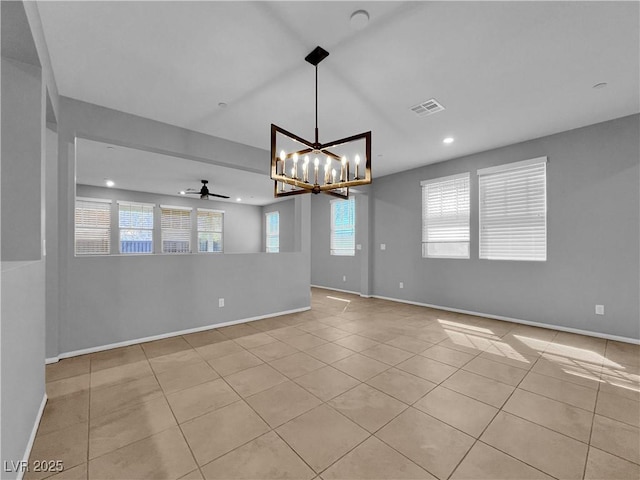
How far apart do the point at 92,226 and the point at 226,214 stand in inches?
149

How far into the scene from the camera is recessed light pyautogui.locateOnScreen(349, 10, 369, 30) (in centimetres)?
189

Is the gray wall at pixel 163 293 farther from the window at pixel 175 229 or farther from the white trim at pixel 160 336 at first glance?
the window at pixel 175 229

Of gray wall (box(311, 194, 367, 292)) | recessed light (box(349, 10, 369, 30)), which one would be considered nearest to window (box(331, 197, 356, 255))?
gray wall (box(311, 194, 367, 292))

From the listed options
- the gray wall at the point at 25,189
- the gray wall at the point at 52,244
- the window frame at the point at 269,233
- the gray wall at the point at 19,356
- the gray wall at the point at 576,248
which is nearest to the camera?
the gray wall at the point at 19,356

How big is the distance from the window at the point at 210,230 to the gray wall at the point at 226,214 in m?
0.17

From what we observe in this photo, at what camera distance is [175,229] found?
28.9 feet

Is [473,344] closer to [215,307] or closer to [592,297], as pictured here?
[592,297]

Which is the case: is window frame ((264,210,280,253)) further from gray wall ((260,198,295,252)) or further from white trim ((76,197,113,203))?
white trim ((76,197,113,203))

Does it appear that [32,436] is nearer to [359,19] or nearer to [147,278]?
[147,278]

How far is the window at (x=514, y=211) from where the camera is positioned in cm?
417

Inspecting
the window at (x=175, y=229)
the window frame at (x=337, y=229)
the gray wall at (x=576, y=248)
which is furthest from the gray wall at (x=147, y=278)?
the window at (x=175, y=229)

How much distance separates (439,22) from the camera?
2002 millimetres

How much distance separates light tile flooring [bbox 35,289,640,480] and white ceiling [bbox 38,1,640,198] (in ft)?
9.41

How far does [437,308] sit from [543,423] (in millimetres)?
3526
